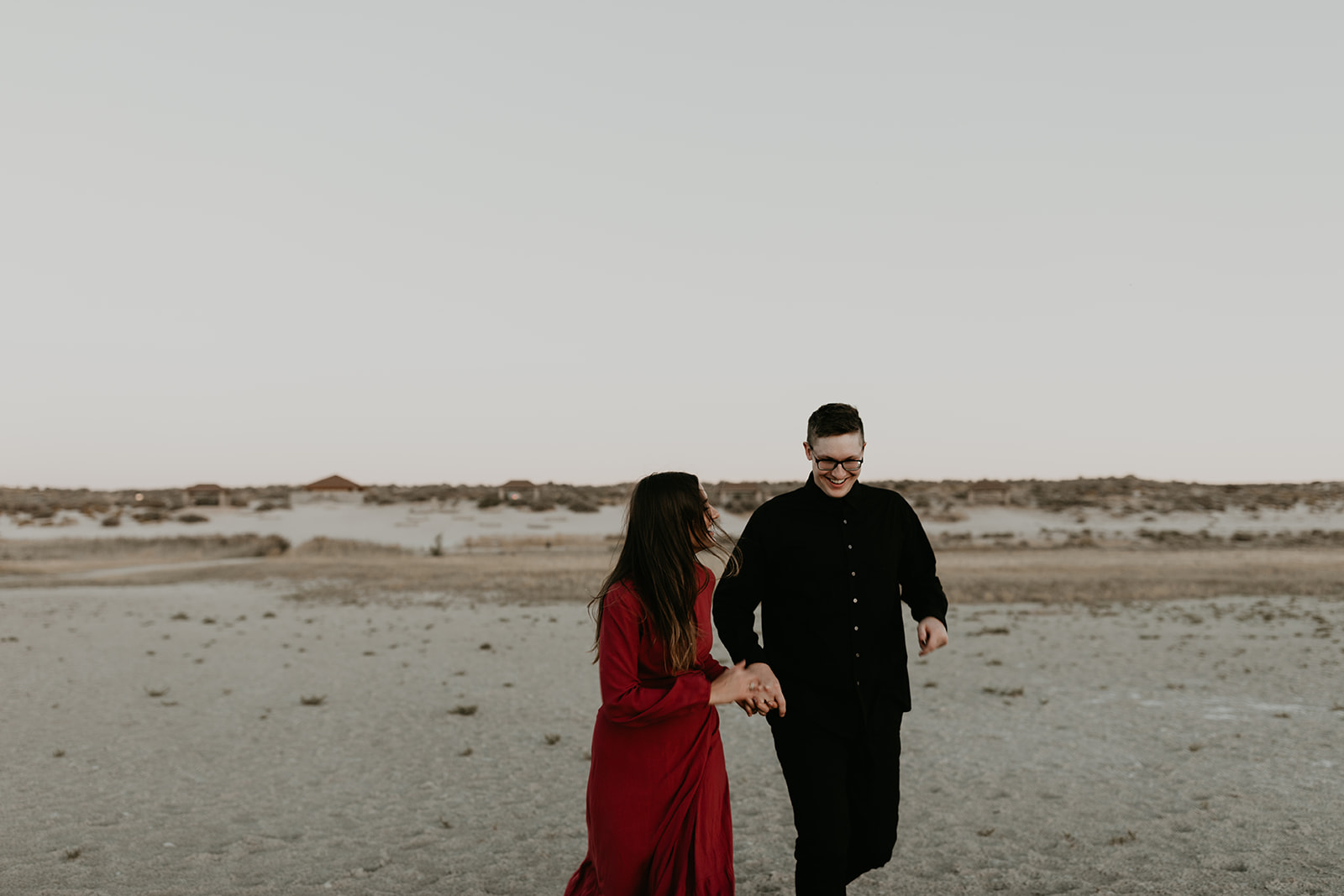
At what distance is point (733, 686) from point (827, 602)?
90cm

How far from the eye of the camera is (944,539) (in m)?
45.0

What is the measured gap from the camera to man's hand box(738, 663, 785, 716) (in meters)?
3.54

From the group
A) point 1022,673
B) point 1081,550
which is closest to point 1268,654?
point 1022,673

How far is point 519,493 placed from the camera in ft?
236

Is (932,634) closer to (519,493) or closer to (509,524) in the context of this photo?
(509,524)

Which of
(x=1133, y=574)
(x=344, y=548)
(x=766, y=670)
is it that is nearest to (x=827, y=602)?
(x=766, y=670)

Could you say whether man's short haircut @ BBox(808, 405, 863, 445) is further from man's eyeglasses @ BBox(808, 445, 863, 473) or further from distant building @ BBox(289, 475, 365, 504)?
distant building @ BBox(289, 475, 365, 504)

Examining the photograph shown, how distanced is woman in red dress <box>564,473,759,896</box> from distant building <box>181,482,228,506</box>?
66311 millimetres

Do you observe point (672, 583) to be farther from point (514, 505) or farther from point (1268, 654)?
point (514, 505)

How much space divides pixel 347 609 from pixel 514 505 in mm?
41216

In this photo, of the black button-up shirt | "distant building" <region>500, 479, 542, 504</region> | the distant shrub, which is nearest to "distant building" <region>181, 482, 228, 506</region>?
"distant building" <region>500, 479, 542, 504</region>

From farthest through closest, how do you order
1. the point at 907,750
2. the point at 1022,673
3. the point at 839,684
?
the point at 1022,673 → the point at 907,750 → the point at 839,684

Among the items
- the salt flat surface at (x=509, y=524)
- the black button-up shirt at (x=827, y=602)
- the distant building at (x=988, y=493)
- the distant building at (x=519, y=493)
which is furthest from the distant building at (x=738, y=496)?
the black button-up shirt at (x=827, y=602)

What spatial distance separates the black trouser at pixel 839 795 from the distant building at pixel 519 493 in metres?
60.2
